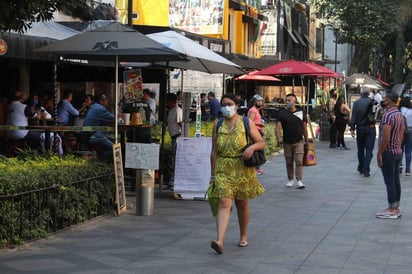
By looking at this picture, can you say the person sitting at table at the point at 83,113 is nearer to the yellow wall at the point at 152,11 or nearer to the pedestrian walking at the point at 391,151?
the pedestrian walking at the point at 391,151

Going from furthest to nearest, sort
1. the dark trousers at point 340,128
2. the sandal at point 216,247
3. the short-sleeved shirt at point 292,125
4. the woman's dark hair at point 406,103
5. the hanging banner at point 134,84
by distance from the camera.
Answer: the dark trousers at point 340,128, the woman's dark hair at point 406,103, the short-sleeved shirt at point 292,125, the hanging banner at point 134,84, the sandal at point 216,247

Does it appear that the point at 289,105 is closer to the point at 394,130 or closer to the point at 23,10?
the point at 394,130

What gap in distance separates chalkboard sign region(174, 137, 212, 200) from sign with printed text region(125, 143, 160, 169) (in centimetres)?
124

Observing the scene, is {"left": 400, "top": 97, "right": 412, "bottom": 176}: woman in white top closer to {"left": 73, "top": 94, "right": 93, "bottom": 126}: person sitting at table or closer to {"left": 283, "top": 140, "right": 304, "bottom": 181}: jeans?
{"left": 283, "top": 140, "right": 304, "bottom": 181}: jeans

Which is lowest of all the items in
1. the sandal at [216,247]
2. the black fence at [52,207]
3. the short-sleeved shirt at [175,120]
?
the sandal at [216,247]

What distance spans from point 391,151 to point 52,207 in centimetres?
468

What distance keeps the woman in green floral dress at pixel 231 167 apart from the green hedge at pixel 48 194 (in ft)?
6.45

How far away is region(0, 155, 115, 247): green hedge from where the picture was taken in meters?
7.79

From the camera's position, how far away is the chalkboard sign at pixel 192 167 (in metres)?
11.4

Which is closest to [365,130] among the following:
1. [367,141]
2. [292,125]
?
[367,141]

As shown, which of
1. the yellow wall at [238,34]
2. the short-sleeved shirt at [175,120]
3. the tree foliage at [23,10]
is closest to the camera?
the tree foliage at [23,10]

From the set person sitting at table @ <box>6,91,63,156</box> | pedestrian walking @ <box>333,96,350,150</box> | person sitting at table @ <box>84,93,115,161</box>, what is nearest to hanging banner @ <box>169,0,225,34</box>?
pedestrian walking @ <box>333,96,350,150</box>

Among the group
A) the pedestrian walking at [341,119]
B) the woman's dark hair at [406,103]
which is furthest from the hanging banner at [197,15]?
the woman's dark hair at [406,103]

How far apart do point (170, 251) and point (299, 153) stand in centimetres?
604
